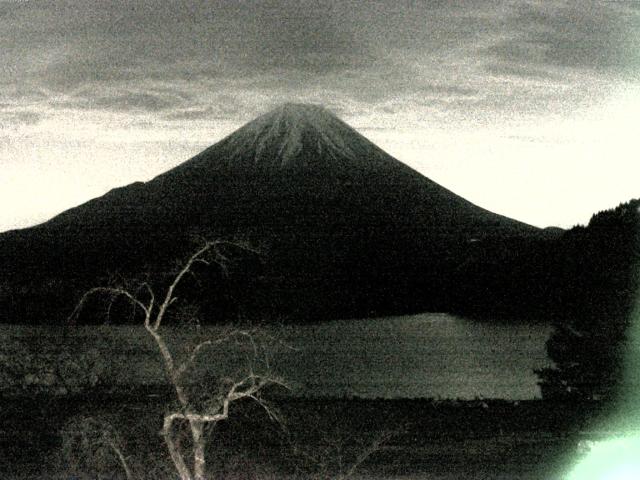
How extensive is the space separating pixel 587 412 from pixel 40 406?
12.5m

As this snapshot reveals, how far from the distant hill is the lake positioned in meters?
29.1

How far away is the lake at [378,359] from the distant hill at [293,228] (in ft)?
95.6

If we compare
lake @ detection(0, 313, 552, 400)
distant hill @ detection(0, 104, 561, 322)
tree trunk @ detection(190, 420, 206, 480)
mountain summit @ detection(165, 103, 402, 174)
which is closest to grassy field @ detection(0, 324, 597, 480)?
lake @ detection(0, 313, 552, 400)

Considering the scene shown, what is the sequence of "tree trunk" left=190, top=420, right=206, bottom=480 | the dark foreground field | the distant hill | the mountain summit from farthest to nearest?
the mountain summit → the distant hill → the dark foreground field → "tree trunk" left=190, top=420, right=206, bottom=480

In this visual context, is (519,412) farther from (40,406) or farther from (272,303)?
(272,303)

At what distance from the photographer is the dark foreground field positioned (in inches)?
562

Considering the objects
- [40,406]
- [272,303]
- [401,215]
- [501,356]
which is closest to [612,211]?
[40,406]

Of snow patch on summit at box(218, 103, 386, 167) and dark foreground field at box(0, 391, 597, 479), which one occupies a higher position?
snow patch on summit at box(218, 103, 386, 167)

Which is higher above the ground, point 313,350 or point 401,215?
point 401,215

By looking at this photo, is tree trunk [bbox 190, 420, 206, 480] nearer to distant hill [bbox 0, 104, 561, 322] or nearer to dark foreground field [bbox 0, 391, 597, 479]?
dark foreground field [bbox 0, 391, 597, 479]

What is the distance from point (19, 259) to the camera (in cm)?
10206

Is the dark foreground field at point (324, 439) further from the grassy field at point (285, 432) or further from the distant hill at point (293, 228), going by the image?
the distant hill at point (293, 228)

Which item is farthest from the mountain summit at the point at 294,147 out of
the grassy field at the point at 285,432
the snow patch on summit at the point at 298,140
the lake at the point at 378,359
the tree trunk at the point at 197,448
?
the tree trunk at the point at 197,448

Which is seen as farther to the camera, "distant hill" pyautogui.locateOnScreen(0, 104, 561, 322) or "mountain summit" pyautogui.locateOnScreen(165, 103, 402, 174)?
"mountain summit" pyautogui.locateOnScreen(165, 103, 402, 174)
